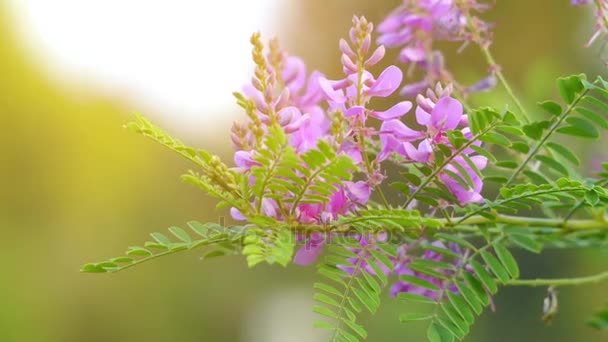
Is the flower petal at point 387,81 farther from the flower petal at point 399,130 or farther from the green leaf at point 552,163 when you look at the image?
the green leaf at point 552,163

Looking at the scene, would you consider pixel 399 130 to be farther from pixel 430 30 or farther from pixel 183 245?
pixel 430 30

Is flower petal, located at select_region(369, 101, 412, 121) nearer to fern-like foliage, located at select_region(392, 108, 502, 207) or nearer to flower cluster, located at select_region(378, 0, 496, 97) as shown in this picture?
fern-like foliage, located at select_region(392, 108, 502, 207)

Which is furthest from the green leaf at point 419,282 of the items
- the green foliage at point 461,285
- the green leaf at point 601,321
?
the green leaf at point 601,321

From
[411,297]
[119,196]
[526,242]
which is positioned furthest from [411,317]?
[119,196]

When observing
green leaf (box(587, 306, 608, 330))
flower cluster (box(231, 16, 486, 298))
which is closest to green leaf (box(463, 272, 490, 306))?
flower cluster (box(231, 16, 486, 298))

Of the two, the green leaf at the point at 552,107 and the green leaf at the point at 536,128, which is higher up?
the green leaf at the point at 552,107

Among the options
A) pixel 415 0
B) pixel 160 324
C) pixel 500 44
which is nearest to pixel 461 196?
pixel 415 0
